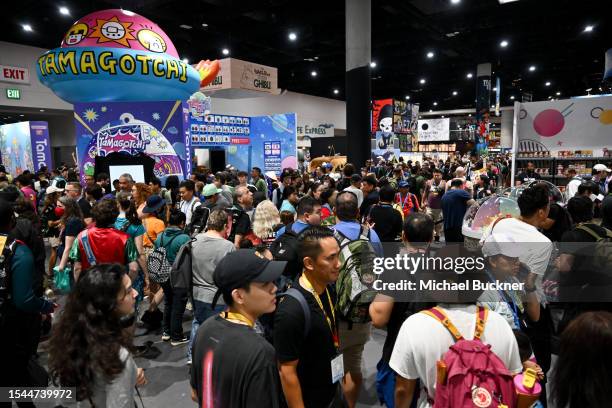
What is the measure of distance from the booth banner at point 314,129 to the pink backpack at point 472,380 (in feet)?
79.7

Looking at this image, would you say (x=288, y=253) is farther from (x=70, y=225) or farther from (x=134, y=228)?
(x=70, y=225)

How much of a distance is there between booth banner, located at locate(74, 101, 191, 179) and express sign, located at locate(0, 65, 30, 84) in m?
8.08

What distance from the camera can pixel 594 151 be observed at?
271 inches

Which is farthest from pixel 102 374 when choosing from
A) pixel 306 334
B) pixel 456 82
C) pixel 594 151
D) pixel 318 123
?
pixel 456 82

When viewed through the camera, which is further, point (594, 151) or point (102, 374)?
point (594, 151)

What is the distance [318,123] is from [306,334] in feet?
88.9

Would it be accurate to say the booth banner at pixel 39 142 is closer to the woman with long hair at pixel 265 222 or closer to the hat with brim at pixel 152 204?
the hat with brim at pixel 152 204

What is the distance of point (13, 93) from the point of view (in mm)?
13523

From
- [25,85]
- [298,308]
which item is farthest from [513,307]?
[25,85]

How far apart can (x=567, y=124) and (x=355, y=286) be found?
6513mm

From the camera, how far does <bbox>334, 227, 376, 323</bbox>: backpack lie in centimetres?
257

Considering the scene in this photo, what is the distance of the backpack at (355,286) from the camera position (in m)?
2.57

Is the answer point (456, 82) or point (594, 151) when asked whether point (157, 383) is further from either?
point (456, 82)

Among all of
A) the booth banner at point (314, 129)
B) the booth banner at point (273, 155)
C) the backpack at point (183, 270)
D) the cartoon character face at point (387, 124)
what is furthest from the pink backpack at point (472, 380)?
the booth banner at point (314, 129)
